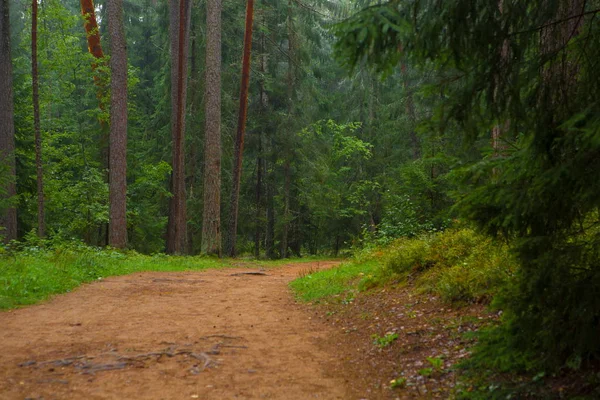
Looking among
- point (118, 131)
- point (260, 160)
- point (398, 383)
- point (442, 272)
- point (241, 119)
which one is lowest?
point (398, 383)

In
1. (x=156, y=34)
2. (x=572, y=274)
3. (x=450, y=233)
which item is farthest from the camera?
(x=156, y=34)

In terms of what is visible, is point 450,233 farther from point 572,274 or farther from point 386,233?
point 572,274

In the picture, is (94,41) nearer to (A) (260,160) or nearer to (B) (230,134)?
(B) (230,134)

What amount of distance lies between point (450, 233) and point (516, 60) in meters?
5.32

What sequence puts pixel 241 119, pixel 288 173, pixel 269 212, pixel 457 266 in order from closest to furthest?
pixel 457 266 < pixel 241 119 < pixel 288 173 < pixel 269 212

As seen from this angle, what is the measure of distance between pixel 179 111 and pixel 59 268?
10.1m

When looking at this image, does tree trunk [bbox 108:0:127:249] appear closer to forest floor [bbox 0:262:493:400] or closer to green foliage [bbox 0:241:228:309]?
green foliage [bbox 0:241:228:309]

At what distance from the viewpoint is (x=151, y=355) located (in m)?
5.40

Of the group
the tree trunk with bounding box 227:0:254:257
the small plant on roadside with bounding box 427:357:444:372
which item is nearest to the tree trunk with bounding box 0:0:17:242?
the tree trunk with bounding box 227:0:254:257

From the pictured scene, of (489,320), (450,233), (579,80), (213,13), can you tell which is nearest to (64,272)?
(450,233)

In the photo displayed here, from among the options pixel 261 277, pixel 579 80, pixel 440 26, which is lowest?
pixel 261 277

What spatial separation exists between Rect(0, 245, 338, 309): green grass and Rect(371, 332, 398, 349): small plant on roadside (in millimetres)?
5707

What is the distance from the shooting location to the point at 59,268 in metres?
10.9

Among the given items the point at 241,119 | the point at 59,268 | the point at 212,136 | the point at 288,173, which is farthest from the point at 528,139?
the point at 288,173
